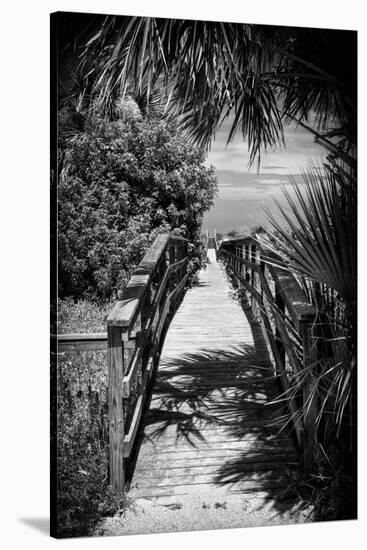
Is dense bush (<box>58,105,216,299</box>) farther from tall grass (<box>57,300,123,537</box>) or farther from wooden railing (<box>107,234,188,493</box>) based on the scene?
tall grass (<box>57,300,123,537</box>)

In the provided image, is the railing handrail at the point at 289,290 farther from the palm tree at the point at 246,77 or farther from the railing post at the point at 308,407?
the palm tree at the point at 246,77

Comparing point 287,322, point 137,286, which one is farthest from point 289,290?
point 137,286

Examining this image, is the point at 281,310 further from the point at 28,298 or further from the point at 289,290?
the point at 28,298

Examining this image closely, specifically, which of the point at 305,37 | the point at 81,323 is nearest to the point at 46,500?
the point at 81,323

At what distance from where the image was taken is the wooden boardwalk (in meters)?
3.74

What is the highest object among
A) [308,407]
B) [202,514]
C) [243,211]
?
[243,211]

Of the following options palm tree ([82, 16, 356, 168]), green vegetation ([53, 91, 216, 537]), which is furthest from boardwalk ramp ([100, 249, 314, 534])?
palm tree ([82, 16, 356, 168])

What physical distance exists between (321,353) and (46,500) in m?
1.53

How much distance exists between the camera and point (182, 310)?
15.4 feet

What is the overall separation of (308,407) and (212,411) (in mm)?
628

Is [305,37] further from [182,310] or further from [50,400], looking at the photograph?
[50,400]

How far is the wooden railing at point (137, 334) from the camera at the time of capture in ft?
11.5

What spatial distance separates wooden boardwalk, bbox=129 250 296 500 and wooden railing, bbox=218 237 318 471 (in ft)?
0.33

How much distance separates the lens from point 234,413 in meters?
4.04
